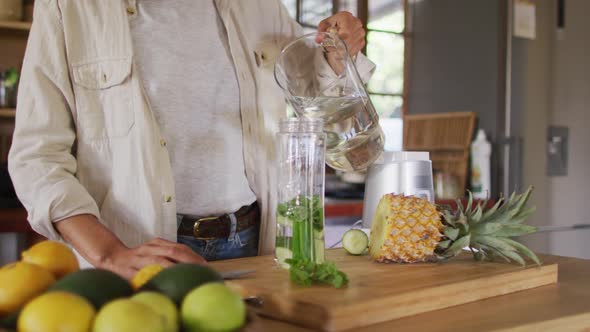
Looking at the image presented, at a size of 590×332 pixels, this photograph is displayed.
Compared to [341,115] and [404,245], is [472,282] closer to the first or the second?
[404,245]

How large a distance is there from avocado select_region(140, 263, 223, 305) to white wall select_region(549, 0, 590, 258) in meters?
3.10

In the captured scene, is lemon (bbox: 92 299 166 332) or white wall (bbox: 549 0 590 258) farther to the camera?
white wall (bbox: 549 0 590 258)

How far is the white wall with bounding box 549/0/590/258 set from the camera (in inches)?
136

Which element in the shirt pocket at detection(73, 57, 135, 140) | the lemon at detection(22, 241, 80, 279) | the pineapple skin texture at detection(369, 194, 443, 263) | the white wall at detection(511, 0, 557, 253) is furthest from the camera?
the white wall at detection(511, 0, 557, 253)

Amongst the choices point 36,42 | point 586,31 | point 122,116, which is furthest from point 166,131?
point 586,31

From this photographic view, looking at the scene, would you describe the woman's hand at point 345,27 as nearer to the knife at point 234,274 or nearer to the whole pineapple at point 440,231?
the whole pineapple at point 440,231

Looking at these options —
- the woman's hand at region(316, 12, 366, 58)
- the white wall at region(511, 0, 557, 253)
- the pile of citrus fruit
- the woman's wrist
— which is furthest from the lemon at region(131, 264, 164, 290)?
the white wall at region(511, 0, 557, 253)

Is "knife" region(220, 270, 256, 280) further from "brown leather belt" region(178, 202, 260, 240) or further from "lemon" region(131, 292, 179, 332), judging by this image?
"lemon" region(131, 292, 179, 332)

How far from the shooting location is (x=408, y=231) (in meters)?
1.21

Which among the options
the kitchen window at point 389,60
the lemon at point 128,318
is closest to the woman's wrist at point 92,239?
the lemon at point 128,318

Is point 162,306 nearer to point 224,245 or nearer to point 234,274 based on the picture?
point 234,274

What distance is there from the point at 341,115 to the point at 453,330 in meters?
0.53

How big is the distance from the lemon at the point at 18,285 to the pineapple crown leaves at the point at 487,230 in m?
0.80

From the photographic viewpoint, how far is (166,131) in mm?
1394
